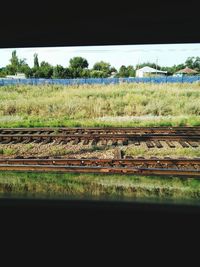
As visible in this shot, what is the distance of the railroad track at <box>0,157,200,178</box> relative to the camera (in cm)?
500

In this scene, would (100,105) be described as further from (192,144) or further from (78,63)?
(192,144)

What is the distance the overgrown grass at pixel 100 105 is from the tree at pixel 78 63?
1.33 m

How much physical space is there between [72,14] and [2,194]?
331cm

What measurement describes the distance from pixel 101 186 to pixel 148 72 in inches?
435

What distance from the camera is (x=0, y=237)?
331cm

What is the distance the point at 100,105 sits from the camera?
11.9 metres

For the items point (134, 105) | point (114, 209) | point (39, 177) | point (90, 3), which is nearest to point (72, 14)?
Result: point (90, 3)

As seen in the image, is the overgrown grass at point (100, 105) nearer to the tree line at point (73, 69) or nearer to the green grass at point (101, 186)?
the tree line at point (73, 69)

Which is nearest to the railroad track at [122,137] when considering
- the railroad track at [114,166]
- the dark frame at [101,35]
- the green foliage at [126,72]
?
the railroad track at [114,166]

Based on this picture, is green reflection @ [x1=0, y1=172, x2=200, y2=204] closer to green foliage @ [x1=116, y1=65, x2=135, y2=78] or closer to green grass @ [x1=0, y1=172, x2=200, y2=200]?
green grass @ [x1=0, y1=172, x2=200, y2=200]

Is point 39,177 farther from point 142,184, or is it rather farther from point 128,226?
point 128,226

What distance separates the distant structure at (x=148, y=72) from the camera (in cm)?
1472

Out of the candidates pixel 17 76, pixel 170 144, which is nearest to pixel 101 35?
pixel 170 144

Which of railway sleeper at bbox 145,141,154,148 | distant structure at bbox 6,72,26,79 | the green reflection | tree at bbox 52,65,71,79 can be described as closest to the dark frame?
the green reflection
